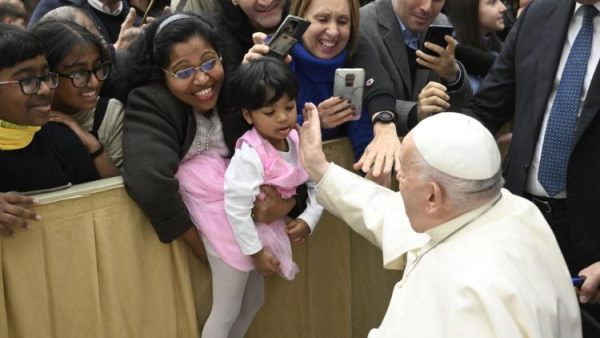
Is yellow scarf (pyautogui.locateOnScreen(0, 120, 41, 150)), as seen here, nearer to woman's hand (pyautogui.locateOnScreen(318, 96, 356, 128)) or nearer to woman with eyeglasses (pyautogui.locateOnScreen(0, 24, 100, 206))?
woman with eyeglasses (pyautogui.locateOnScreen(0, 24, 100, 206))

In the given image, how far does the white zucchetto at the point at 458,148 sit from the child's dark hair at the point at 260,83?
27.8 inches

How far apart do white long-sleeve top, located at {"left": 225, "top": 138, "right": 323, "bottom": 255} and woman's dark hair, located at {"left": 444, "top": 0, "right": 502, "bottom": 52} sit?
1.90 meters

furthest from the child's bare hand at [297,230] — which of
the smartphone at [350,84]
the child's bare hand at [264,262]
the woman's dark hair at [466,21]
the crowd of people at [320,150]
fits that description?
the woman's dark hair at [466,21]

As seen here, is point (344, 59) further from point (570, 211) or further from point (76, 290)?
point (76, 290)

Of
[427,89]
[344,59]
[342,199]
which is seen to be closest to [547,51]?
[427,89]

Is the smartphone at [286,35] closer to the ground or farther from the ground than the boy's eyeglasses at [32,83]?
farther from the ground

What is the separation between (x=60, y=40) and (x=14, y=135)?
411mm

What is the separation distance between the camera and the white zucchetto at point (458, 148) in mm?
1939

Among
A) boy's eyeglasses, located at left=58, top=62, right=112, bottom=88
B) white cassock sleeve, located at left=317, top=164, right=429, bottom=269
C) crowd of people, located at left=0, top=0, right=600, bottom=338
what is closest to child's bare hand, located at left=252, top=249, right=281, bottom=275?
crowd of people, located at left=0, top=0, right=600, bottom=338

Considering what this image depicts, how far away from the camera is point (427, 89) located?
10.1ft

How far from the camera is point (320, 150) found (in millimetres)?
2664

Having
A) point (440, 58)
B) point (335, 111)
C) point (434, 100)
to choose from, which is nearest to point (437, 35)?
point (440, 58)

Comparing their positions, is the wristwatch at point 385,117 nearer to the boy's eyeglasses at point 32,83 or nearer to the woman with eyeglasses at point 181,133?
the woman with eyeglasses at point 181,133

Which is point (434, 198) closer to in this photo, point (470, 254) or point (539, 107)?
point (470, 254)
